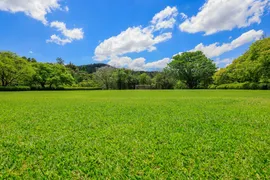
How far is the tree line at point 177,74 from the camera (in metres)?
25.5

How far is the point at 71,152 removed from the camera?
9.95 ft

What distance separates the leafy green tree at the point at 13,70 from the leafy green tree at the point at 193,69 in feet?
97.7

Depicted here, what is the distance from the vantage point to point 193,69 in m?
37.0

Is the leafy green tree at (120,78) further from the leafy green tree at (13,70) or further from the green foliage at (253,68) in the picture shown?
the green foliage at (253,68)

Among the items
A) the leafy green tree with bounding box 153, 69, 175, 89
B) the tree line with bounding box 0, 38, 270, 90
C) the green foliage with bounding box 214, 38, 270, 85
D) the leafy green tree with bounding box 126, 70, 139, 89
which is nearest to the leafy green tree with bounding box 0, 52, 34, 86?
the tree line with bounding box 0, 38, 270, 90

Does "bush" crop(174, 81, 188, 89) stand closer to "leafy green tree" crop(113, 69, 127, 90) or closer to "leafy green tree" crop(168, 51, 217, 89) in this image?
"leafy green tree" crop(168, 51, 217, 89)

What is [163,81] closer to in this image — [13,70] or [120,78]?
[120,78]

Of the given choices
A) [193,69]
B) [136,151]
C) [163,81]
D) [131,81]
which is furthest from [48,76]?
[136,151]

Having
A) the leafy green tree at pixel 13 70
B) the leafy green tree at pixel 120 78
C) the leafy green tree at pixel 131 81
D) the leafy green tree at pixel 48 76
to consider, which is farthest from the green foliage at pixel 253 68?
the leafy green tree at pixel 13 70

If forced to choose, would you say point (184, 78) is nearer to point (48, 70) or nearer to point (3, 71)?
point (48, 70)

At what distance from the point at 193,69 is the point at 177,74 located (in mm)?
3687

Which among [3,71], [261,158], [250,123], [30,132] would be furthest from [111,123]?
[3,71]

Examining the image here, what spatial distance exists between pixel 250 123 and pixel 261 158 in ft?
8.66

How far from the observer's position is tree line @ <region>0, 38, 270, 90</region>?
25.5m
